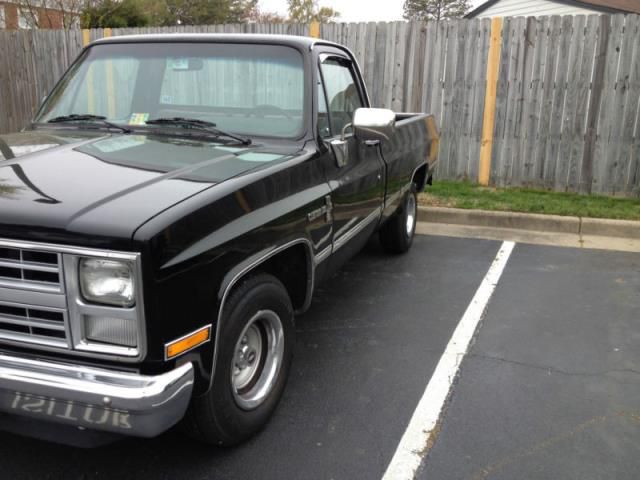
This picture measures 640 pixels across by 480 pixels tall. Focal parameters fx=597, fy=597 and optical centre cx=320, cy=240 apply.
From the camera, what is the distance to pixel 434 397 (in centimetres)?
343

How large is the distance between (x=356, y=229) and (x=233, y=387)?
69.3 inches

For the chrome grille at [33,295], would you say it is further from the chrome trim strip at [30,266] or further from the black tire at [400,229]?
the black tire at [400,229]

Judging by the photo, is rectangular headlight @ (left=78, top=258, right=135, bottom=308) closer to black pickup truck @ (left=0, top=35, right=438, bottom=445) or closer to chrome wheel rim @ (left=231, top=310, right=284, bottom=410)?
black pickup truck @ (left=0, top=35, right=438, bottom=445)

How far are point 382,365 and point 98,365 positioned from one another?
2050mm

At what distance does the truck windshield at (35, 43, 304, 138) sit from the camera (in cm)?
364

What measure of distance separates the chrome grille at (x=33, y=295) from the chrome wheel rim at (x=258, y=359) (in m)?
0.83

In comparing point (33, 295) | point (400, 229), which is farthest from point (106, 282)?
point (400, 229)

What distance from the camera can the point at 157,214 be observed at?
2191 millimetres

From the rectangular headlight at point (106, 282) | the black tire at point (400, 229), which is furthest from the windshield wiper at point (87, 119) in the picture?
the black tire at point (400, 229)

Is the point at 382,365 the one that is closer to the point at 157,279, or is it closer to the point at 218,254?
the point at 218,254

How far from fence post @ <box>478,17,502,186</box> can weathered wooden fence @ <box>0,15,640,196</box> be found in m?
0.01

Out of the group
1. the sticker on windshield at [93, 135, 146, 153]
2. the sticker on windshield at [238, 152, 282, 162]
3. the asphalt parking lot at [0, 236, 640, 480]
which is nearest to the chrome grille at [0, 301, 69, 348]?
the asphalt parking lot at [0, 236, 640, 480]

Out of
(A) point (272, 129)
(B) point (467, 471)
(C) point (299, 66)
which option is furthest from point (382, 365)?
(C) point (299, 66)

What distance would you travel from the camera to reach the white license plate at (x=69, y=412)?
83.6 inches
